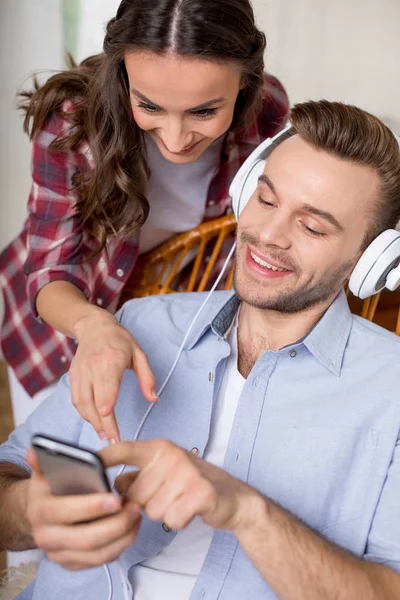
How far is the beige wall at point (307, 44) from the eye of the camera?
2307 mm

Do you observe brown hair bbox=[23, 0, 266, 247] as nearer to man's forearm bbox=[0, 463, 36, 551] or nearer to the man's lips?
the man's lips

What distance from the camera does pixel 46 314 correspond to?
5.21 ft

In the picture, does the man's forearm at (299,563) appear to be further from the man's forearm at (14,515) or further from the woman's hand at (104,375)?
the man's forearm at (14,515)

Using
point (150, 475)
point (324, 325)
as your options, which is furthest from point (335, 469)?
point (150, 475)

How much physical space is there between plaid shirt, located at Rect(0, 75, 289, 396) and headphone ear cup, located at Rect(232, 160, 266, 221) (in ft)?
0.85

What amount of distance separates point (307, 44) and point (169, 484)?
1.77 m

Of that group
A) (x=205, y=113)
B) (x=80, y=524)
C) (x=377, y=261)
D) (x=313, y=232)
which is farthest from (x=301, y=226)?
(x=80, y=524)

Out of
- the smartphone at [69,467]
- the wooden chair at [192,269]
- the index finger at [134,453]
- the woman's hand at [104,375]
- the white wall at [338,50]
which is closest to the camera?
the smartphone at [69,467]

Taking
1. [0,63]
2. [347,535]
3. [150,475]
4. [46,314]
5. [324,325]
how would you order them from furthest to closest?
1. [0,63]
2. [46,314]
3. [324,325]
4. [347,535]
5. [150,475]

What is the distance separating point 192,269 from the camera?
194 cm

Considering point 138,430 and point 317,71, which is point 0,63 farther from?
point 138,430

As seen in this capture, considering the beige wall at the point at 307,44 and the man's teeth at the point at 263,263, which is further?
the beige wall at the point at 307,44

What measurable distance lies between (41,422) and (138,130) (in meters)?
0.56

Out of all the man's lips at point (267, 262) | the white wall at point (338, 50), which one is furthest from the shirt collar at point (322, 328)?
the white wall at point (338, 50)
